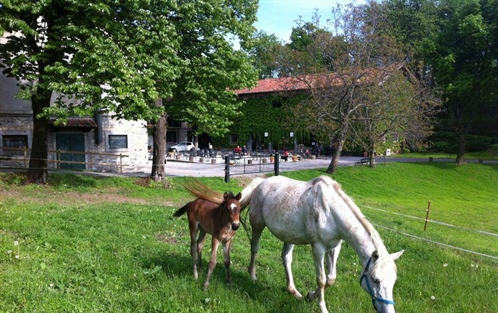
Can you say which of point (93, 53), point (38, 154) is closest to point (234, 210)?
point (93, 53)

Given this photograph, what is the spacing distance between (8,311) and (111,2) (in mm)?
12794

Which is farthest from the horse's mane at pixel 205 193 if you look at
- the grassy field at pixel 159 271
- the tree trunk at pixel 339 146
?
the tree trunk at pixel 339 146

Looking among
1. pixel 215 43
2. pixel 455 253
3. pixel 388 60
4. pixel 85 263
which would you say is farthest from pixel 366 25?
pixel 85 263

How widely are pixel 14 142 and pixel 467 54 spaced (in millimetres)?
40095

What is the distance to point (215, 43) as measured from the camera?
18.8 meters

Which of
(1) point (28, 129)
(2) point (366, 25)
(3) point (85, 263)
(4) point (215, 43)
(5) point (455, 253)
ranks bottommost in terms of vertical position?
(5) point (455, 253)

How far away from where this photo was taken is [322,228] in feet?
17.3

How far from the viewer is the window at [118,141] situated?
27938 mm

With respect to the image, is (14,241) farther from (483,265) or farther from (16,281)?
(483,265)

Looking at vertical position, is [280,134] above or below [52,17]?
below

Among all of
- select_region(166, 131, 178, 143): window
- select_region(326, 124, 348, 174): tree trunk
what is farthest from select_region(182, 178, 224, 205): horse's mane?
select_region(166, 131, 178, 143): window

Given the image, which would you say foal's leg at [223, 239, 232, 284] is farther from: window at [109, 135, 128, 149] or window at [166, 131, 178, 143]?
window at [166, 131, 178, 143]

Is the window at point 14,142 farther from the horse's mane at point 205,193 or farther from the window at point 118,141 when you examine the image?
the horse's mane at point 205,193

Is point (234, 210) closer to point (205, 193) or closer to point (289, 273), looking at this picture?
point (205, 193)
